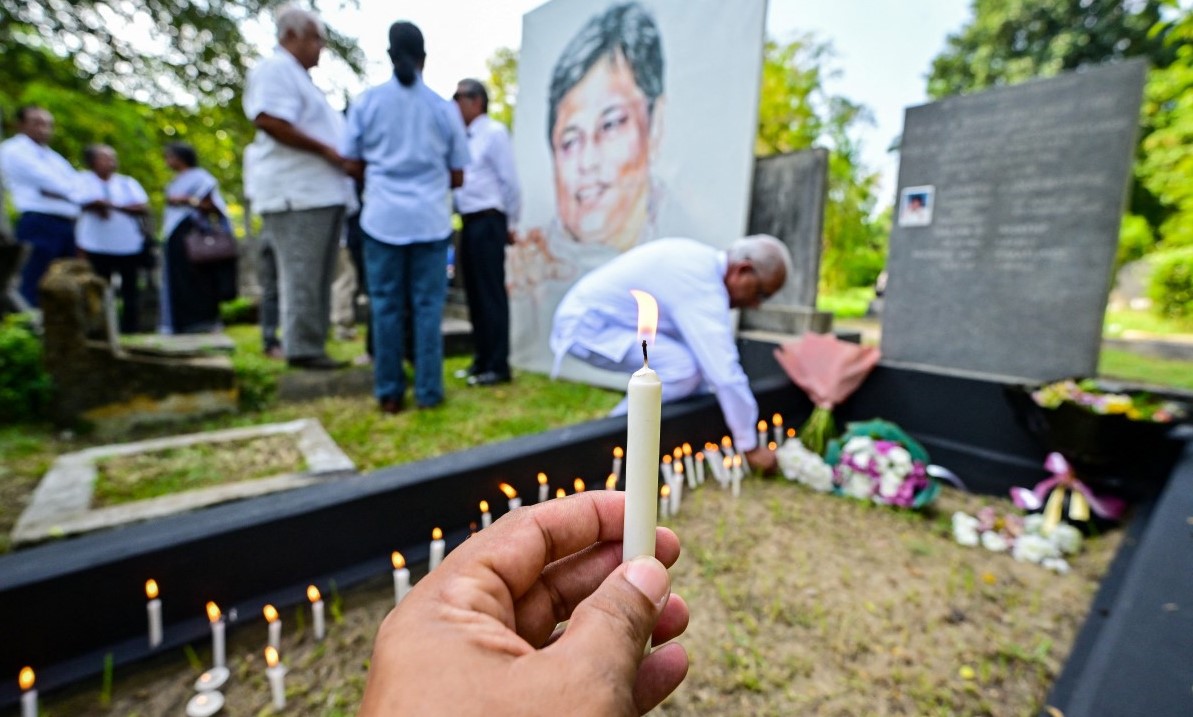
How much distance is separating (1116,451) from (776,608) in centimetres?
186

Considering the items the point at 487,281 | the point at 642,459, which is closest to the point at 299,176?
the point at 487,281

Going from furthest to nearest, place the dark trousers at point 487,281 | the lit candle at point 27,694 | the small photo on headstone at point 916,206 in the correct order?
the dark trousers at point 487,281 → the small photo on headstone at point 916,206 → the lit candle at point 27,694

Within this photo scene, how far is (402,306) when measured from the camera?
3279mm

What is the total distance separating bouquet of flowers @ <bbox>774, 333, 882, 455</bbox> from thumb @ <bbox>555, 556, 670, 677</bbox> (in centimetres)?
295

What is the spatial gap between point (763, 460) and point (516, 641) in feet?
8.72

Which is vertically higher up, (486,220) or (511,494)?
(486,220)

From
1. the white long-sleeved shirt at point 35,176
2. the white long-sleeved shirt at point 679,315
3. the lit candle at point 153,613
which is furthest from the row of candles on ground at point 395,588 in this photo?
the white long-sleeved shirt at point 35,176

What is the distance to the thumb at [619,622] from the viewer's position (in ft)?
1.87

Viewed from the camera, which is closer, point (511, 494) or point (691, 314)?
point (511, 494)

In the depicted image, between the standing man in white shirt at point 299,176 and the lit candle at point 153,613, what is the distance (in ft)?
8.35

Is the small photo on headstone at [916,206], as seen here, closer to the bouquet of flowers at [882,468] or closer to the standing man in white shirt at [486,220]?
the bouquet of flowers at [882,468]

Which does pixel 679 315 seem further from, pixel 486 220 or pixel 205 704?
pixel 205 704

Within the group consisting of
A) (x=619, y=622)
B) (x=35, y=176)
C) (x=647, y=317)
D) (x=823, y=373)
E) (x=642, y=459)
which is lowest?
(x=823, y=373)

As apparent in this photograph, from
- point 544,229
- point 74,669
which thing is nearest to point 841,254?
point 544,229
